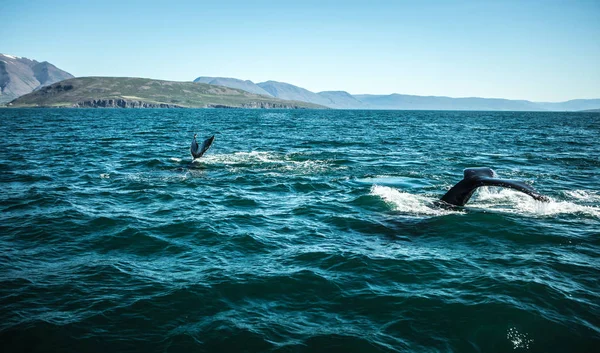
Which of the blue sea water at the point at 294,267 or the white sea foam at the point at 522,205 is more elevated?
the white sea foam at the point at 522,205

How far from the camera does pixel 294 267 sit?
973 centimetres

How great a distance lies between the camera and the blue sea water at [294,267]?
691 cm

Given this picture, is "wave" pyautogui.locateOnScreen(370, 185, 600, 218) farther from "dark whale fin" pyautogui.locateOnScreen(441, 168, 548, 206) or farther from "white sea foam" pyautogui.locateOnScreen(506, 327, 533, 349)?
"white sea foam" pyautogui.locateOnScreen(506, 327, 533, 349)

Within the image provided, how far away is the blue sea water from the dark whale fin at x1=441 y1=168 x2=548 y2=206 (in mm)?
644

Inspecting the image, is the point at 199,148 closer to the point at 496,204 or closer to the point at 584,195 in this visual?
the point at 496,204

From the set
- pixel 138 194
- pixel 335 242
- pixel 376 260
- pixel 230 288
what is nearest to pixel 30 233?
pixel 138 194

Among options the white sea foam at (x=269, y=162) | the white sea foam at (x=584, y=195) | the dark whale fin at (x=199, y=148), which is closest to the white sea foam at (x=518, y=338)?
the white sea foam at (x=584, y=195)

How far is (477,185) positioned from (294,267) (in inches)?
293

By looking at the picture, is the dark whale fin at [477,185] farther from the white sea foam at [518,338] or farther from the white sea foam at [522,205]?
the white sea foam at [518,338]

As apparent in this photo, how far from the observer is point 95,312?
7523 mm

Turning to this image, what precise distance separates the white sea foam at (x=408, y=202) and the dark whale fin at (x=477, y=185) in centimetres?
73

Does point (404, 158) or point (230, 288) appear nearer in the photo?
point (230, 288)

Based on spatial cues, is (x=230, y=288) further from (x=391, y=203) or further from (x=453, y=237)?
(x=391, y=203)

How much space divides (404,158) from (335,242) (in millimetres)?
19734
